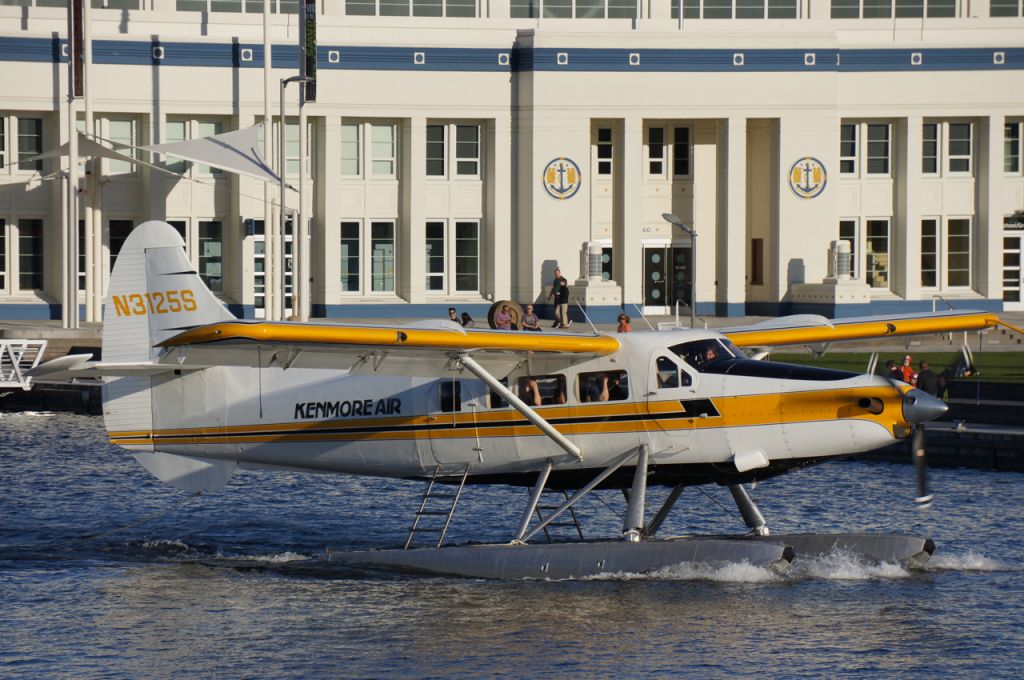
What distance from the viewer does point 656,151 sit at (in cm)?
5075

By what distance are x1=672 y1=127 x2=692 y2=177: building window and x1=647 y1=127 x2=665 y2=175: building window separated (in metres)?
0.36

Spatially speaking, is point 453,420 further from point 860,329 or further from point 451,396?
point 860,329

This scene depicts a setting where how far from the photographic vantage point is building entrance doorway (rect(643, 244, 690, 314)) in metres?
50.3

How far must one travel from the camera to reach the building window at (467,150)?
49.6 meters

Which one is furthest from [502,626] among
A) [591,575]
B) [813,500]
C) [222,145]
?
[222,145]

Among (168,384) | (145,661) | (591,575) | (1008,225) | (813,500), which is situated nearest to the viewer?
(145,661)

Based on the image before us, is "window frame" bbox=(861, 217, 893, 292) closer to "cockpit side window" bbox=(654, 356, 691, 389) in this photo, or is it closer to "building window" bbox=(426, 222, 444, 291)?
"building window" bbox=(426, 222, 444, 291)

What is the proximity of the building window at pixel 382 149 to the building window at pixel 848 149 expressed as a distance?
1397 cm

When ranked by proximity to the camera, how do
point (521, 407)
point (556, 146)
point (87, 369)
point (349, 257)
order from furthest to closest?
point (349, 257), point (556, 146), point (521, 407), point (87, 369)

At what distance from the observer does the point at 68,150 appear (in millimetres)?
42438

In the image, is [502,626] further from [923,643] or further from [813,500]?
[813,500]

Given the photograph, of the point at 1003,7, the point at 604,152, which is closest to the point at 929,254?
the point at 1003,7

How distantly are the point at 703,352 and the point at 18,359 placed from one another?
24044 millimetres

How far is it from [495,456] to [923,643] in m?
5.02
